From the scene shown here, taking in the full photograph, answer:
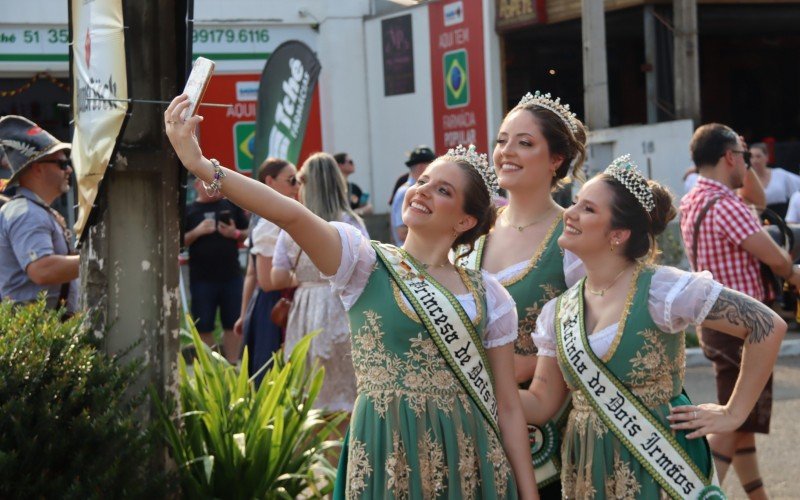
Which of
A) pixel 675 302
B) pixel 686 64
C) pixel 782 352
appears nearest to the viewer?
pixel 675 302

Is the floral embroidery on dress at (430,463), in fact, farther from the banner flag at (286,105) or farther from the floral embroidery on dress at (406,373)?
the banner flag at (286,105)

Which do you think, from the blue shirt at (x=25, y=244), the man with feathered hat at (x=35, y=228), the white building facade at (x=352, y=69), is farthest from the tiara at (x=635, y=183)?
the white building facade at (x=352, y=69)

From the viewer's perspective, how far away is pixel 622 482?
3643 mm

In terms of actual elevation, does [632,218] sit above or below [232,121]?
below

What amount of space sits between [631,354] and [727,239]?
8.77 ft

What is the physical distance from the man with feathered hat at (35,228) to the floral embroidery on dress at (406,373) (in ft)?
8.58

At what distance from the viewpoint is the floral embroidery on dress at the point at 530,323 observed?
4.01 m

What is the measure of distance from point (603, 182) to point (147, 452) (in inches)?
69.7

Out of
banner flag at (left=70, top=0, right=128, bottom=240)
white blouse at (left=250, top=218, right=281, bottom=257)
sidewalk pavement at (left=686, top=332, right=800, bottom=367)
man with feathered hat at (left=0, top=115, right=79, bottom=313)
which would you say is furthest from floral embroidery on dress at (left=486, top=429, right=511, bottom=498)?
sidewalk pavement at (left=686, top=332, right=800, bottom=367)

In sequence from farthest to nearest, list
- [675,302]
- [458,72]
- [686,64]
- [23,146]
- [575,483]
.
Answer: [458,72] < [686,64] < [23,146] < [575,483] < [675,302]

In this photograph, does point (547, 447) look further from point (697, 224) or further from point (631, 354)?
point (697, 224)

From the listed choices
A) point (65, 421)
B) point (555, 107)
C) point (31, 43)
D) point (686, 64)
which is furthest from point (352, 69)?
point (65, 421)

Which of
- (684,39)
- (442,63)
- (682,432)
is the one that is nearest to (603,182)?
(682,432)

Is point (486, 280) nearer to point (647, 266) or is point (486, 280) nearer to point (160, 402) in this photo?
point (647, 266)
